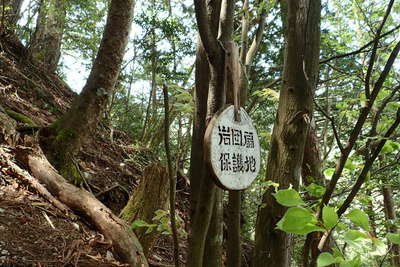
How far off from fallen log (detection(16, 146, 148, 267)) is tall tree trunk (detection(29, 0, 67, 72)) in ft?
15.8

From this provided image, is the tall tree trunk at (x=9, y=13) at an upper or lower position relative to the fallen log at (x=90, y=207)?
upper

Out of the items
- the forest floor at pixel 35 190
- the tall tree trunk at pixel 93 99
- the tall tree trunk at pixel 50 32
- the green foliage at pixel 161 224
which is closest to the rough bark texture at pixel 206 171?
the green foliage at pixel 161 224

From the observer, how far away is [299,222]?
690 millimetres

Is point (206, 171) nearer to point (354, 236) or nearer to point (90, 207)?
point (354, 236)

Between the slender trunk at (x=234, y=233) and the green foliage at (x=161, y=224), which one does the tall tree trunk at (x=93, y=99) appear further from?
the slender trunk at (x=234, y=233)

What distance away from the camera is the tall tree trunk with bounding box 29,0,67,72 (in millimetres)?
7134

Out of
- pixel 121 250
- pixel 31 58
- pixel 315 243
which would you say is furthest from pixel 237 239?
pixel 31 58

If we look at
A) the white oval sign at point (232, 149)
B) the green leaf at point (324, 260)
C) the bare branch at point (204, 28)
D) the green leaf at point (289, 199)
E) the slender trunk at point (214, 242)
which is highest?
the bare branch at point (204, 28)

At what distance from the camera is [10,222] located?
7.38ft

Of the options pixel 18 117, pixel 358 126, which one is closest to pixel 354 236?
pixel 358 126

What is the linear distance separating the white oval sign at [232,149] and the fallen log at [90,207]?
4.31 feet

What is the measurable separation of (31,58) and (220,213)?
20.2 feet

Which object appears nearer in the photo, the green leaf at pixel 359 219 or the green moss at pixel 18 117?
the green leaf at pixel 359 219

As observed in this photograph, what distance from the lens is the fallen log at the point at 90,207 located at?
2318 mm
